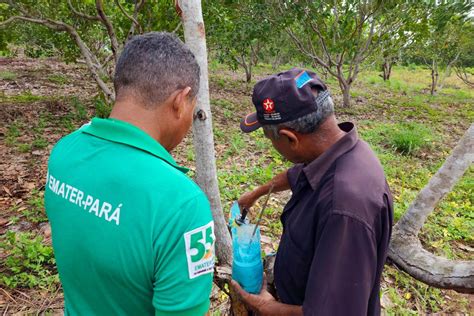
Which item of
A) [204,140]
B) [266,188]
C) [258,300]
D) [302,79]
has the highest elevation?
[302,79]

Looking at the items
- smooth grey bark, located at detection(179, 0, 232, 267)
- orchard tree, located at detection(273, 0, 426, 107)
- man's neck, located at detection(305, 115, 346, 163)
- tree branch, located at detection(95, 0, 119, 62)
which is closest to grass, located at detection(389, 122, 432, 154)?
orchard tree, located at detection(273, 0, 426, 107)

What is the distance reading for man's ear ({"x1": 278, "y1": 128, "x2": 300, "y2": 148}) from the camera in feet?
4.91

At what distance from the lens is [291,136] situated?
1.51 m

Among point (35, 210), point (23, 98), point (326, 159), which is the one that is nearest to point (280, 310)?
point (326, 159)

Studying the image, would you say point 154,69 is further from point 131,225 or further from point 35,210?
point 35,210

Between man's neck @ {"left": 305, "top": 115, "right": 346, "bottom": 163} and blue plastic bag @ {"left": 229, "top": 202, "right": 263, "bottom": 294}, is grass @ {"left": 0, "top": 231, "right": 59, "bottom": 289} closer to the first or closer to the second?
blue plastic bag @ {"left": 229, "top": 202, "right": 263, "bottom": 294}

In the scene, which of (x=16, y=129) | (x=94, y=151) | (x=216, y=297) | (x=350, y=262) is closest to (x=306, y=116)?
(x=350, y=262)

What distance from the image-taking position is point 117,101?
1.26 metres

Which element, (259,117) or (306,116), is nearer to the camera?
(306,116)

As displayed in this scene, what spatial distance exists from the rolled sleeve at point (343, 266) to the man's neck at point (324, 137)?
0.39m

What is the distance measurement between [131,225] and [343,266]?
725 millimetres

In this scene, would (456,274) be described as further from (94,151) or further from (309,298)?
(94,151)

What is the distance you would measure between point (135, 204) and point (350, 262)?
748 millimetres

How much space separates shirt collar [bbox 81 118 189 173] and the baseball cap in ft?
1.76
